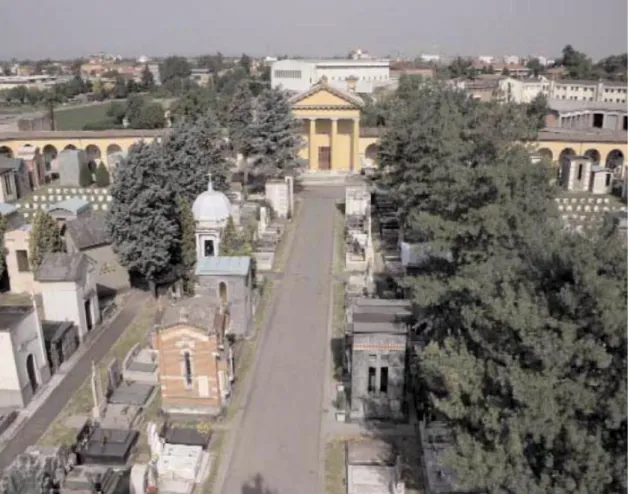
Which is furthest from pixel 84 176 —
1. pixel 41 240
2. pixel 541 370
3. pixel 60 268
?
pixel 541 370

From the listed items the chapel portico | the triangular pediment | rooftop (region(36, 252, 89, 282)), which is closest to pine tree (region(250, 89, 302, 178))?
the triangular pediment

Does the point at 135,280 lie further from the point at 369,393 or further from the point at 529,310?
the point at 529,310

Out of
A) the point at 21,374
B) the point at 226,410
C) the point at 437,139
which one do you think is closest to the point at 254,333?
the point at 226,410

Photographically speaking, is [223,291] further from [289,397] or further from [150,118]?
[150,118]

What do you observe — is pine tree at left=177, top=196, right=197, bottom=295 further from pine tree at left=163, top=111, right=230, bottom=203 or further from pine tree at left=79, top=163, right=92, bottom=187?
pine tree at left=79, top=163, right=92, bottom=187

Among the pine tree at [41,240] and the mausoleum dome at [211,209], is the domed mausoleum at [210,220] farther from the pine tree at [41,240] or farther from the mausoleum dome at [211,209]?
the pine tree at [41,240]

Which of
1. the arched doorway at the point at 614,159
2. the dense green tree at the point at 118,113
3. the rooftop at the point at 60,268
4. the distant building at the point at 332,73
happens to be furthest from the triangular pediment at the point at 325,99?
the dense green tree at the point at 118,113
